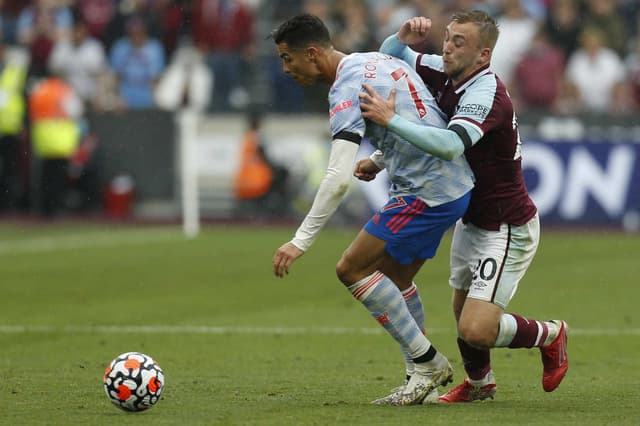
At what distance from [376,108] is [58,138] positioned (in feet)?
49.7

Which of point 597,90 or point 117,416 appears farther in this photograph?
point 597,90

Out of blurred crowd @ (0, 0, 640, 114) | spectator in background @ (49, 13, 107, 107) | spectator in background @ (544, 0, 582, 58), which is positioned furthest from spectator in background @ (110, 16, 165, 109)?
spectator in background @ (544, 0, 582, 58)

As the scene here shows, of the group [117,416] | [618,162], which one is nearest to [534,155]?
[618,162]

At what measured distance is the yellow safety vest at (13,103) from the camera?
22083 millimetres

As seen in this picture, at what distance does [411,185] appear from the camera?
23.9 ft

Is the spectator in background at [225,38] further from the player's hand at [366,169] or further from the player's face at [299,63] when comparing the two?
the player's face at [299,63]

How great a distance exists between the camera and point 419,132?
6.85 meters

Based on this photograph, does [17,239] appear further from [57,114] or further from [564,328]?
[564,328]

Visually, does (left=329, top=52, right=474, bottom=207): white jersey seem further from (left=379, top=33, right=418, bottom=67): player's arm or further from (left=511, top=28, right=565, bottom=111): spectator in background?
(left=511, top=28, right=565, bottom=111): spectator in background

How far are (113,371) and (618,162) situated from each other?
43.3 ft

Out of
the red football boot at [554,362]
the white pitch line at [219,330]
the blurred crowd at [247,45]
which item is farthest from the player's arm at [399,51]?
the blurred crowd at [247,45]

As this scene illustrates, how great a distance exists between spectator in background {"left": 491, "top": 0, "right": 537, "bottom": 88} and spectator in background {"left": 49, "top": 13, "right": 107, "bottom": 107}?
22.8 ft

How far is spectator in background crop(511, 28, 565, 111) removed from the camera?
20375 mm

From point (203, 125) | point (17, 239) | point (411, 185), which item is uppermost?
point (411, 185)
